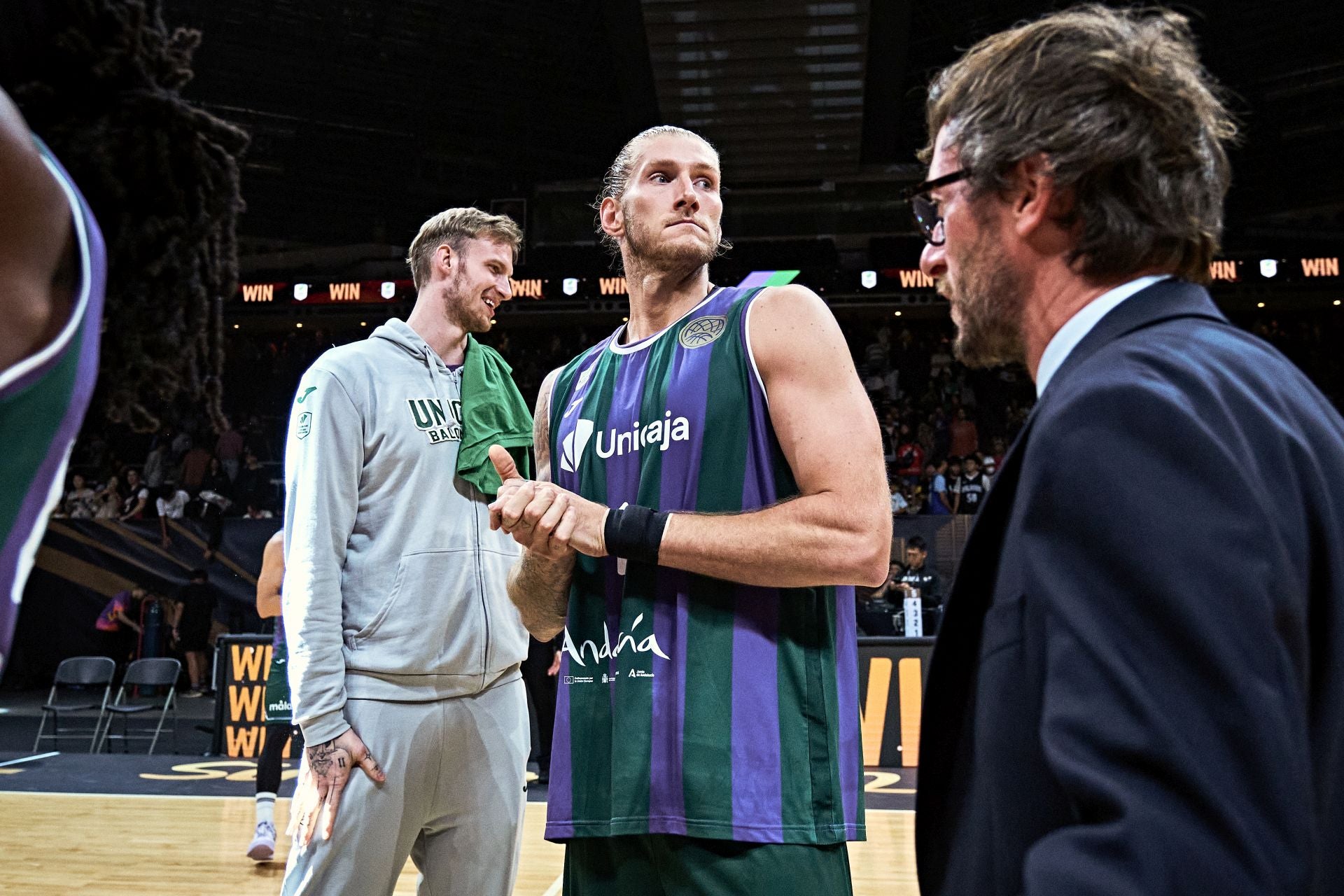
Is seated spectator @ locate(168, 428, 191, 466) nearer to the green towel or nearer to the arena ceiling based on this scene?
the arena ceiling

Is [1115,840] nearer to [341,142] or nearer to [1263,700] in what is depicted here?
[1263,700]

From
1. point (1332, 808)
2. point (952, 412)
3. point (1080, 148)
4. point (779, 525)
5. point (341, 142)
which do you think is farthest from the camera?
point (341, 142)

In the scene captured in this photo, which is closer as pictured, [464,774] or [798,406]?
[798,406]

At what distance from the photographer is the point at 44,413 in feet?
3.30

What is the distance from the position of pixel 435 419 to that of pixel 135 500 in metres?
14.0

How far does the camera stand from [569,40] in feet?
53.5

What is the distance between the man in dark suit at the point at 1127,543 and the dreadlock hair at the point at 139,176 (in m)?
0.93

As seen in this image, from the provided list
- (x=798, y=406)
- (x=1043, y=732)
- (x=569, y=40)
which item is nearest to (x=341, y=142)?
(x=569, y=40)

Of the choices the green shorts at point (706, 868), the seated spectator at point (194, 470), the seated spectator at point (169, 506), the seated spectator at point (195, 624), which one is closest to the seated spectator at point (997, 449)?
the seated spectator at point (195, 624)

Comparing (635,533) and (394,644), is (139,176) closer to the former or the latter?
(635,533)

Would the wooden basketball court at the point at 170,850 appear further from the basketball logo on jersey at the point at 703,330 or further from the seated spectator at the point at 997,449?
the seated spectator at the point at 997,449

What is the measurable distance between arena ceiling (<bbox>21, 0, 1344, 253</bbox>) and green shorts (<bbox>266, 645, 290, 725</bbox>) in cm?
939

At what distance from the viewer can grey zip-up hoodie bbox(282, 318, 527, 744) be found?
277cm

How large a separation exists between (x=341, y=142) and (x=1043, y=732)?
2006cm
